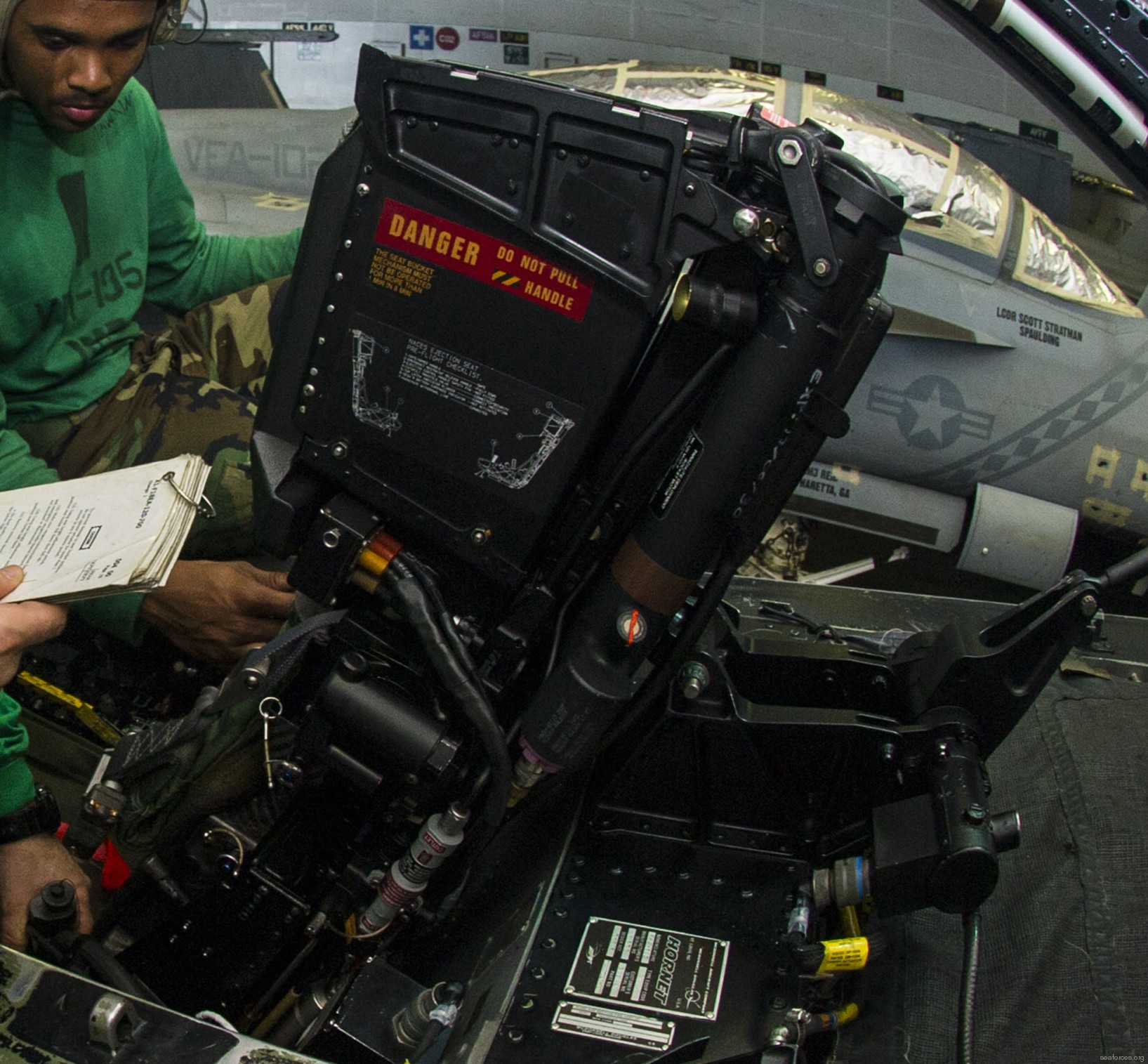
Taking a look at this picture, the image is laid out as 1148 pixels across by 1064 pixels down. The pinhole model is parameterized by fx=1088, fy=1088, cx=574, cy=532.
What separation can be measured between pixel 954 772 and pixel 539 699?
55cm

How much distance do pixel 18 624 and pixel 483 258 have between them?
2.56 ft

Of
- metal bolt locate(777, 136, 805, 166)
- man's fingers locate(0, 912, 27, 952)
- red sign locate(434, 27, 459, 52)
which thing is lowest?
man's fingers locate(0, 912, 27, 952)

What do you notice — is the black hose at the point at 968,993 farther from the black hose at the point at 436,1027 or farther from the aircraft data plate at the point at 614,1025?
the black hose at the point at 436,1027

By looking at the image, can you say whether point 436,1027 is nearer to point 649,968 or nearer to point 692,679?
point 649,968

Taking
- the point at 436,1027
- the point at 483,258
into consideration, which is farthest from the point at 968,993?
the point at 483,258

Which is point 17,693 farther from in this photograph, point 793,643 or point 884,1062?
Result: point 884,1062

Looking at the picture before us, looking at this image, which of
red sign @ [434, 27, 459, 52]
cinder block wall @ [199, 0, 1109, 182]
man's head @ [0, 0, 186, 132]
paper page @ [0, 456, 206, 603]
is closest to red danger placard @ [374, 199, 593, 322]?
paper page @ [0, 456, 206, 603]

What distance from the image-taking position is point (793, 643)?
1697mm

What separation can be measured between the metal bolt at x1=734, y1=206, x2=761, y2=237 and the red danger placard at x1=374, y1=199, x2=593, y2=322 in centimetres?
18

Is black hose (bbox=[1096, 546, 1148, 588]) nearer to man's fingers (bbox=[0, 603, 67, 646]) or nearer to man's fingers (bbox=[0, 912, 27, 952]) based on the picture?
man's fingers (bbox=[0, 603, 67, 646])

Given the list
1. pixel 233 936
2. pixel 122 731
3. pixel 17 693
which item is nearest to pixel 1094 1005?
pixel 233 936

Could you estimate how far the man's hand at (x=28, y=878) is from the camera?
1607 millimetres

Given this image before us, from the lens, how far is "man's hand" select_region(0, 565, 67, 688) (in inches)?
55.6

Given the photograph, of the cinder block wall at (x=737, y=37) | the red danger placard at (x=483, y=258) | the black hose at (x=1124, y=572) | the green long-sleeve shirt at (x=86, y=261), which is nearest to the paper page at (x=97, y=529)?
the green long-sleeve shirt at (x=86, y=261)
